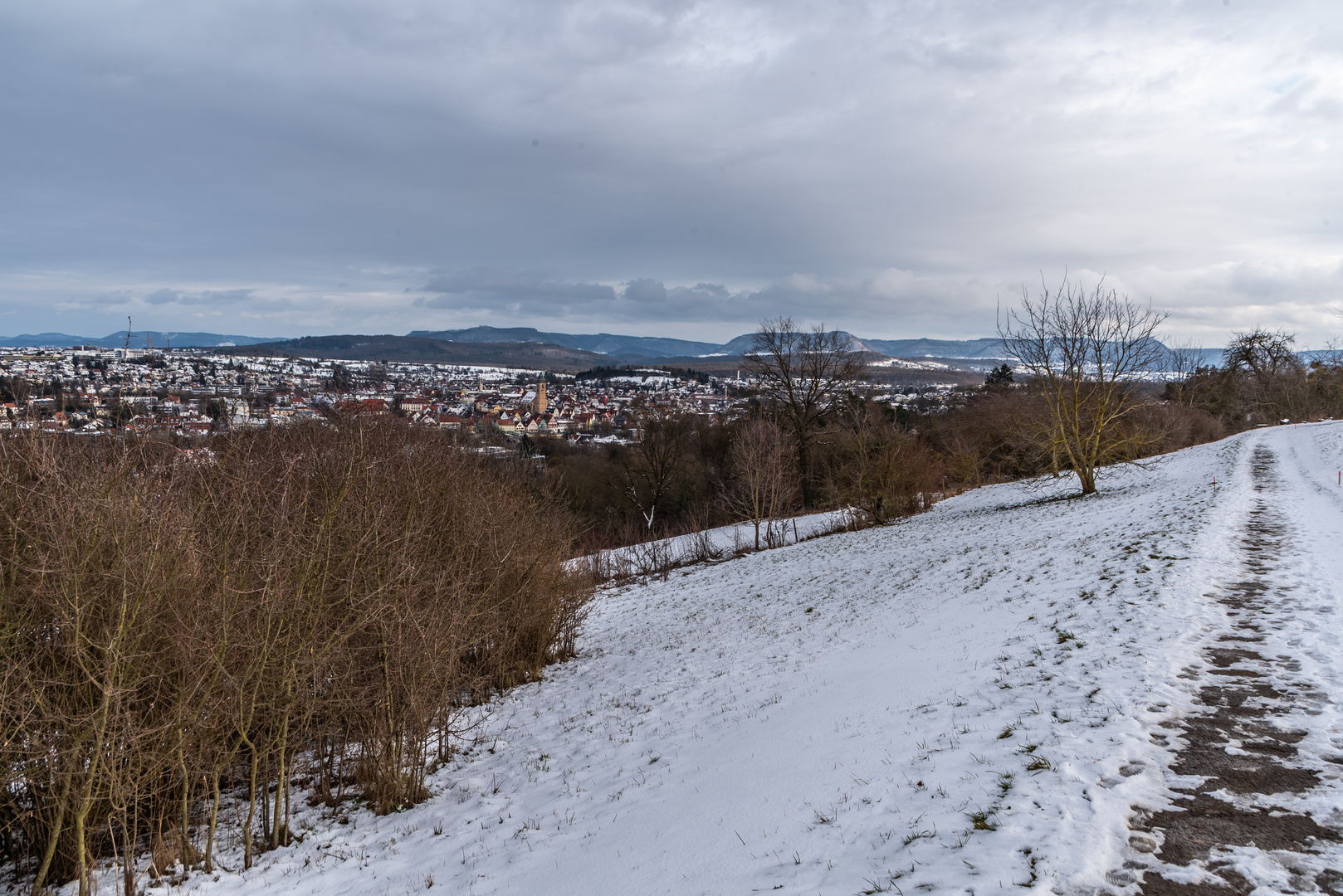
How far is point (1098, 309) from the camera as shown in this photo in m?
23.4

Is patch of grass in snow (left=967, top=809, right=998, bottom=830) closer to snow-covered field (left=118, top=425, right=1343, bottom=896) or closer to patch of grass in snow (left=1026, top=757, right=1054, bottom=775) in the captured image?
snow-covered field (left=118, top=425, right=1343, bottom=896)

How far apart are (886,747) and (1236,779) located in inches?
103

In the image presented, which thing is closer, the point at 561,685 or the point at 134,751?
the point at 134,751

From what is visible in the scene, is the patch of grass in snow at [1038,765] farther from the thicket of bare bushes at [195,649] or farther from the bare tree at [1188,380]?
the bare tree at [1188,380]

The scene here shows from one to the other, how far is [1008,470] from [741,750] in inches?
1685

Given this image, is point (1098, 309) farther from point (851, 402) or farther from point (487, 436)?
point (487, 436)

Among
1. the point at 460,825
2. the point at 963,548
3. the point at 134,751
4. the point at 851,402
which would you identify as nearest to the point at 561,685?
the point at 460,825

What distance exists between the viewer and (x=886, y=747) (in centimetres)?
645

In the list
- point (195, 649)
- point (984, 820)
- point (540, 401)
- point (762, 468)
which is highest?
point (540, 401)

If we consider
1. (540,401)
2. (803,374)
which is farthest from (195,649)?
(540,401)

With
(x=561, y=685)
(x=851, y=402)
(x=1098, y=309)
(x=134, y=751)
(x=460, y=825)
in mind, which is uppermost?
(x=1098, y=309)

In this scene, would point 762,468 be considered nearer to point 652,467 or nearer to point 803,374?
point 803,374

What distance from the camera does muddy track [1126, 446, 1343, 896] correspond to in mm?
3959

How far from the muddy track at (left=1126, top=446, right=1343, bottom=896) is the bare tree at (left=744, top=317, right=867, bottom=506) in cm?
3056
